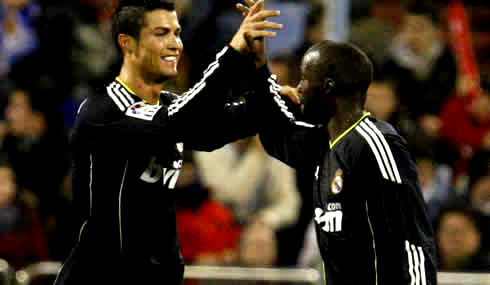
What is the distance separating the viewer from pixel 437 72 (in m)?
8.16

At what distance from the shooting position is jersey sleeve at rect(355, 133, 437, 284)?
405cm

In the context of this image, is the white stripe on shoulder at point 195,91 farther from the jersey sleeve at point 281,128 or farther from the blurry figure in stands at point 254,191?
the blurry figure in stands at point 254,191

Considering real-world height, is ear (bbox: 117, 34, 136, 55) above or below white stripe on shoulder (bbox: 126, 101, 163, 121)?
above

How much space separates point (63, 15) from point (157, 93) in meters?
4.70

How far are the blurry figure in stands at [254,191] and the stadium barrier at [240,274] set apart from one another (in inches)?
31.1

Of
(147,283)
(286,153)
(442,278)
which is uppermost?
(286,153)

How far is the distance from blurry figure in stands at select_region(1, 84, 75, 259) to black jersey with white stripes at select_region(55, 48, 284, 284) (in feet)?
10.3

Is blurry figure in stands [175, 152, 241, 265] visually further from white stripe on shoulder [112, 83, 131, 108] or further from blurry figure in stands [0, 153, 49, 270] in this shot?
white stripe on shoulder [112, 83, 131, 108]

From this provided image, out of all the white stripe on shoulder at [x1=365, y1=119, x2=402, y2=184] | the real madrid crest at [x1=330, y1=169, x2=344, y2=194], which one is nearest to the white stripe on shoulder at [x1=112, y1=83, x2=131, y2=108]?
the real madrid crest at [x1=330, y1=169, x2=344, y2=194]

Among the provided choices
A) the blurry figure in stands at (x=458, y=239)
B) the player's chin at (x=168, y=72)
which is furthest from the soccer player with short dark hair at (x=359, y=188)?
the blurry figure in stands at (x=458, y=239)

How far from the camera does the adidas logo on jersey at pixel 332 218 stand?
418 cm

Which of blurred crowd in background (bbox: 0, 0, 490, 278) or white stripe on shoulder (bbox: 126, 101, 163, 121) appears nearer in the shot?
white stripe on shoulder (bbox: 126, 101, 163, 121)

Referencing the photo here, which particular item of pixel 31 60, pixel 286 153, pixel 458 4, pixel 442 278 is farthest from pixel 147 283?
pixel 31 60

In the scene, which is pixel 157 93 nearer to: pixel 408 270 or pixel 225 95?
pixel 225 95
